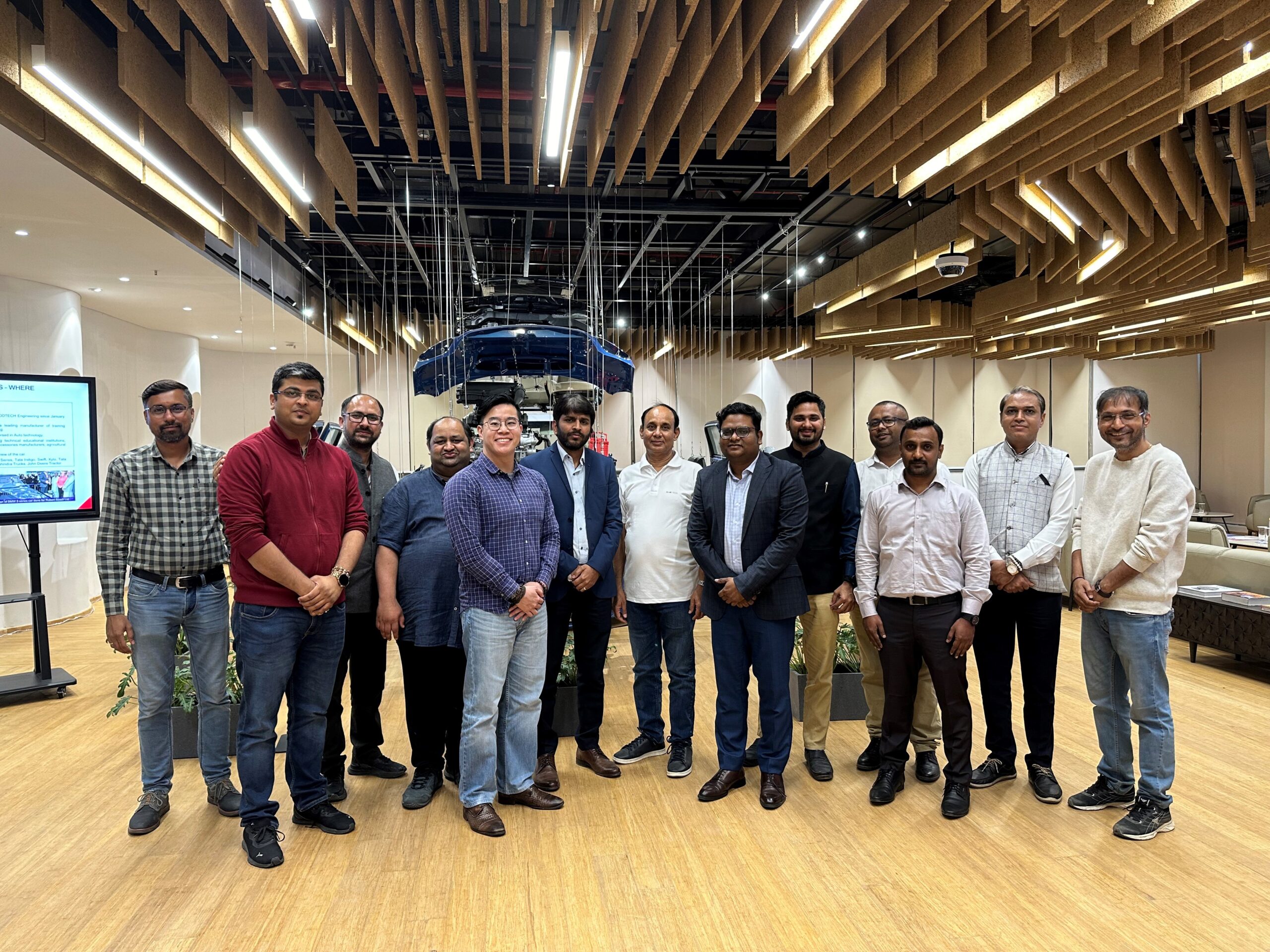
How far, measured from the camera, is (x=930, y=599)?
297 centimetres

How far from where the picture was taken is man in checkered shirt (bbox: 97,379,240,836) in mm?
2871

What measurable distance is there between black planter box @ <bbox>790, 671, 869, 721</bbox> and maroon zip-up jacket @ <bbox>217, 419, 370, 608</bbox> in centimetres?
244

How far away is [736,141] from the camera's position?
5488 mm

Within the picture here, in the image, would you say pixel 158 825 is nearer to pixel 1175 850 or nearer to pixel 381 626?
pixel 381 626

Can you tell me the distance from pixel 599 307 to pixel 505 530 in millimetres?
6623

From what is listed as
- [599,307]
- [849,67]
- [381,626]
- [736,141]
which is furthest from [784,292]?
[381,626]

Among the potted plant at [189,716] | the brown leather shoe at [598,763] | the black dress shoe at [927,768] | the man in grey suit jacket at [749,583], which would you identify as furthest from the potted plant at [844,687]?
the potted plant at [189,716]

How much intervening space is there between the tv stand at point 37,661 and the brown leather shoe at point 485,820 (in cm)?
317

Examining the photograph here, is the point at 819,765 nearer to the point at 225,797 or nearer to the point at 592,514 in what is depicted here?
the point at 592,514

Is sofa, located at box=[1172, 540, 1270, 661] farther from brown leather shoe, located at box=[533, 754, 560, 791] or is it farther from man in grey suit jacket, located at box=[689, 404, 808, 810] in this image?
brown leather shoe, located at box=[533, 754, 560, 791]

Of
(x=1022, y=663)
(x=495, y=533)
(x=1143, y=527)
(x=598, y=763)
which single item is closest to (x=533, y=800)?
(x=598, y=763)

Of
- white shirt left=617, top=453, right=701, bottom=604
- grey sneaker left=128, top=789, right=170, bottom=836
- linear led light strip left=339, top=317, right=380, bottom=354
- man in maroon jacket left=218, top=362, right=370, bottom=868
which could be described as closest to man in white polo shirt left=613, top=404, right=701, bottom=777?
white shirt left=617, top=453, right=701, bottom=604

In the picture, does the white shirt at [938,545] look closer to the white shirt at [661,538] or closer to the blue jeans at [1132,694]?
the blue jeans at [1132,694]

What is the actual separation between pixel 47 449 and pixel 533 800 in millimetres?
3755
